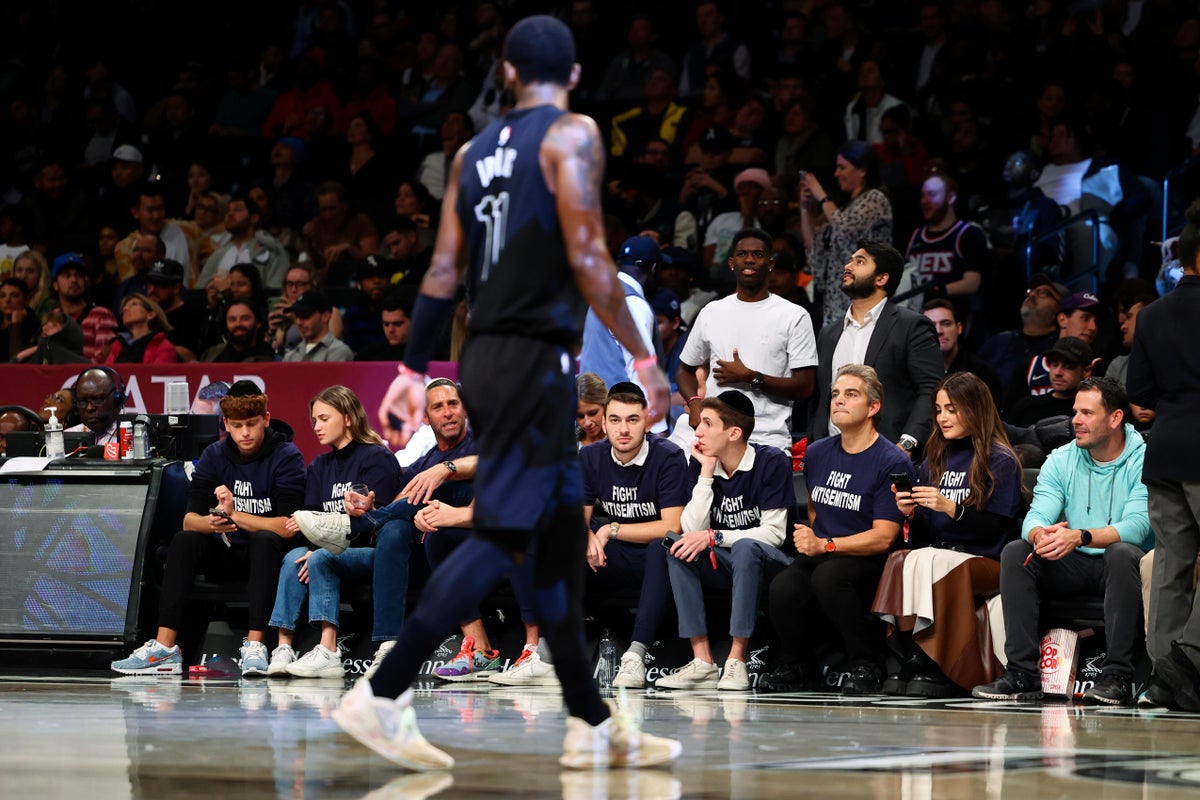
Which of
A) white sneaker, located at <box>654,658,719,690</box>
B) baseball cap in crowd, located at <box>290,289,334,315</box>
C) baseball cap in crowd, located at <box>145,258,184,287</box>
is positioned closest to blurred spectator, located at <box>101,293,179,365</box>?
baseball cap in crowd, located at <box>145,258,184,287</box>

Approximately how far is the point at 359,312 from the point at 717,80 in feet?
13.1

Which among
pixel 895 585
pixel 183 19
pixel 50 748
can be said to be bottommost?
pixel 50 748

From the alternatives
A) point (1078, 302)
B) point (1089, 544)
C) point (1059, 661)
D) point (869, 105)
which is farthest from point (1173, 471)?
point (869, 105)

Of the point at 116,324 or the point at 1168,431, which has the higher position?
the point at 116,324

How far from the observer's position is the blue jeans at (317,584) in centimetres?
799

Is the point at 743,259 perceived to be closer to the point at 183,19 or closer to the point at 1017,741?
the point at 1017,741

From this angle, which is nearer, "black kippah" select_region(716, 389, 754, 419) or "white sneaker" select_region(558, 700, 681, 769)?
"white sneaker" select_region(558, 700, 681, 769)

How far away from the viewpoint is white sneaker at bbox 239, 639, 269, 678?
793cm

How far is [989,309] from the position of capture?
429 inches

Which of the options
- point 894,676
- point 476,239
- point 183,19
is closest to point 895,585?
point 894,676

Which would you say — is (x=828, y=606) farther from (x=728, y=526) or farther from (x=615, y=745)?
(x=615, y=745)

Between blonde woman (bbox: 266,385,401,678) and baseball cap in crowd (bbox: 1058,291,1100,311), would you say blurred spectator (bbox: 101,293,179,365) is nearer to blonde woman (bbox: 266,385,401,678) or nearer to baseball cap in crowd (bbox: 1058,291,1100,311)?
blonde woman (bbox: 266,385,401,678)

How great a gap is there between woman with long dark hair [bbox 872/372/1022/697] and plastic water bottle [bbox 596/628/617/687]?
A: 4.52ft

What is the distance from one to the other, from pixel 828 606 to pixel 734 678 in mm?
532
